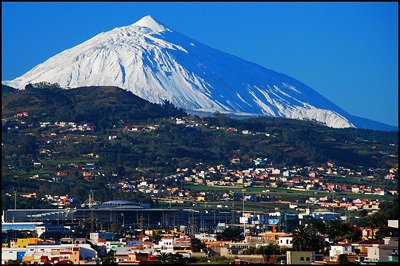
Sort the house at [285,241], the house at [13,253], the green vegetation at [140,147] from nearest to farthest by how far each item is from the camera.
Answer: the house at [285,241], the house at [13,253], the green vegetation at [140,147]

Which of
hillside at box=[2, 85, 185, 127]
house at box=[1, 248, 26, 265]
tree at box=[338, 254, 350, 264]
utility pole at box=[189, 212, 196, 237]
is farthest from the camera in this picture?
hillside at box=[2, 85, 185, 127]

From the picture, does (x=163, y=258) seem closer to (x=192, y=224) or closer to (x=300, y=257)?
(x=300, y=257)

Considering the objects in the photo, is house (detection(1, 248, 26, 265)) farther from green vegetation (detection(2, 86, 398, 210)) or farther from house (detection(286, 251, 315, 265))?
green vegetation (detection(2, 86, 398, 210))

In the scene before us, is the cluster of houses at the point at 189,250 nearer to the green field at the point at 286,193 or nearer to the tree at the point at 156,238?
the tree at the point at 156,238

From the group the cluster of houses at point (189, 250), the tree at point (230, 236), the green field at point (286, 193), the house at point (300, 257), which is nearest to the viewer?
the house at point (300, 257)

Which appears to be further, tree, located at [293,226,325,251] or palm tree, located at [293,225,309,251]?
tree, located at [293,226,325,251]

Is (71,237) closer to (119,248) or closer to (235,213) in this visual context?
(119,248)

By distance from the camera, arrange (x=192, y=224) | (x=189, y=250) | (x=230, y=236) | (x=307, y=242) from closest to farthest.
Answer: (x=307, y=242)
(x=189, y=250)
(x=230, y=236)
(x=192, y=224)

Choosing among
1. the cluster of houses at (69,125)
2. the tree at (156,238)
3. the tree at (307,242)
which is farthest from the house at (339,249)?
the cluster of houses at (69,125)

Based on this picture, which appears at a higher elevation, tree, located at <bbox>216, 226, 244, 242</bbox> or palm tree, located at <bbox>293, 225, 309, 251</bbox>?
tree, located at <bbox>216, 226, 244, 242</bbox>

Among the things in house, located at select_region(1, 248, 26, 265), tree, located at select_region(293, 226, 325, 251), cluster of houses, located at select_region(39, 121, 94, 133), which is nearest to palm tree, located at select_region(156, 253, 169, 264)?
tree, located at select_region(293, 226, 325, 251)

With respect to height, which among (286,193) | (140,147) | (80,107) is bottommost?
(286,193)

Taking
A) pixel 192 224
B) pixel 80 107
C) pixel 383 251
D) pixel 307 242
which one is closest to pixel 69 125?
pixel 80 107
